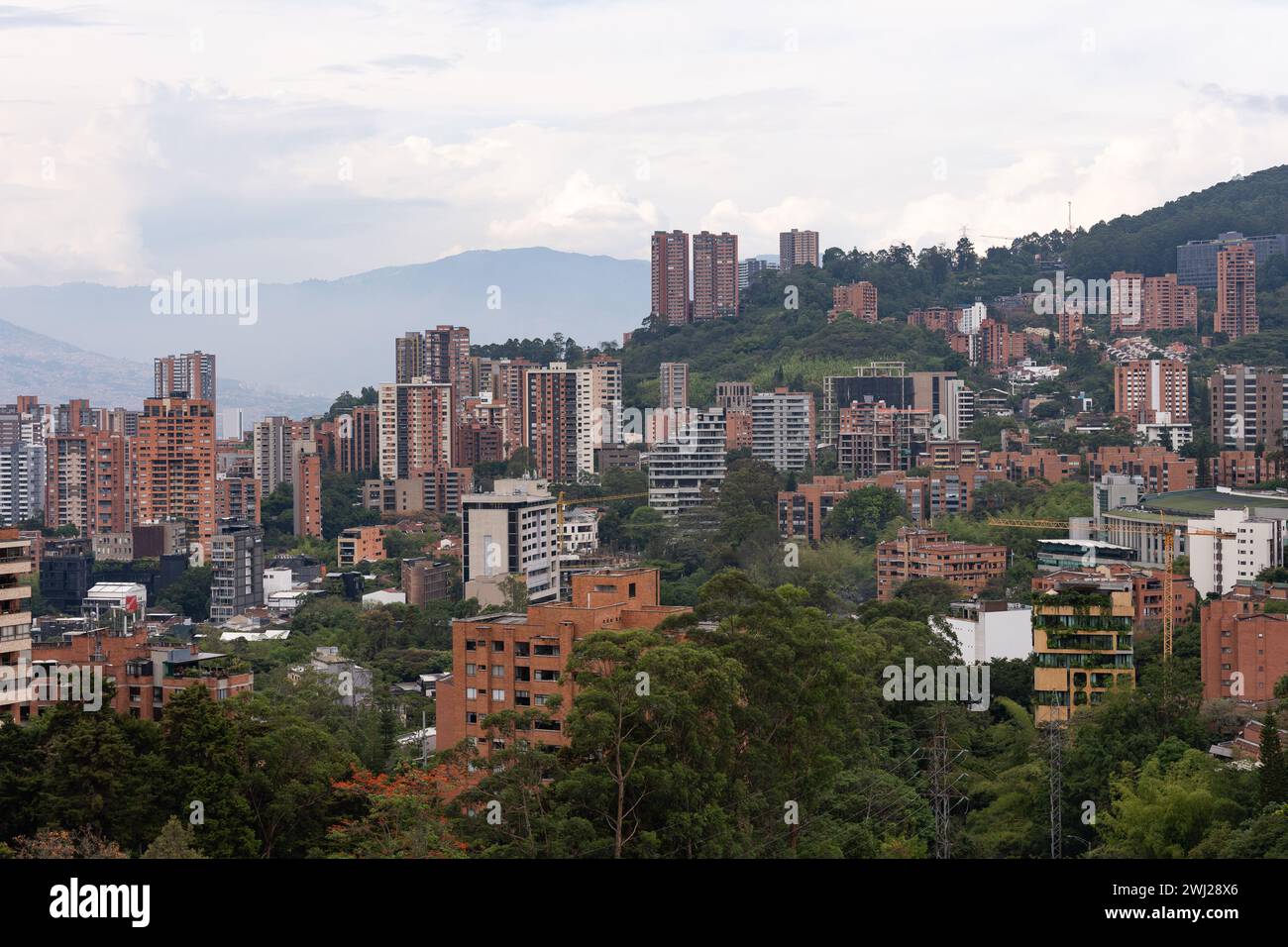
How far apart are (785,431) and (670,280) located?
49.0 feet

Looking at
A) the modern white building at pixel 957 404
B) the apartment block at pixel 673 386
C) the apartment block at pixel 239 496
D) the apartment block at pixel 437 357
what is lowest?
the apartment block at pixel 239 496

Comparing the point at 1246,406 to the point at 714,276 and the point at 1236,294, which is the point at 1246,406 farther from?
the point at 714,276

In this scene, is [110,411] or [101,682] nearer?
[101,682]

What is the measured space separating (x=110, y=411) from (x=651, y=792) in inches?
1414

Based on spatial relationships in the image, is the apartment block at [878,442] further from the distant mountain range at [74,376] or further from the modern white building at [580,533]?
the distant mountain range at [74,376]

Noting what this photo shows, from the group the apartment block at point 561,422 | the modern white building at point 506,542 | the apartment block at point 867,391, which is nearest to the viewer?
the modern white building at point 506,542

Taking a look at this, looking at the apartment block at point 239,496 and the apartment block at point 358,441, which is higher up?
the apartment block at point 358,441

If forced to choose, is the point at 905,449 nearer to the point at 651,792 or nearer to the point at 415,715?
the point at 415,715

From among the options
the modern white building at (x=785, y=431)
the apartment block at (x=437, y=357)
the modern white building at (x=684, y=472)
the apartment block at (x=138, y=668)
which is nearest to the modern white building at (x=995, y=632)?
the apartment block at (x=138, y=668)

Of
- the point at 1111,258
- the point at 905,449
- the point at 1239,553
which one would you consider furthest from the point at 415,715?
the point at 1111,258

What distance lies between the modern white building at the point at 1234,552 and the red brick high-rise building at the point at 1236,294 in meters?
26.2

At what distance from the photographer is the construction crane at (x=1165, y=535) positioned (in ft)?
58.4

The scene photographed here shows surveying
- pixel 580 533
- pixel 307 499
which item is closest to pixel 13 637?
pixel 580 533
